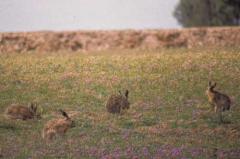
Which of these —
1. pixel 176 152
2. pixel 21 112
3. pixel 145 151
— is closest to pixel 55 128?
pixel 21 112

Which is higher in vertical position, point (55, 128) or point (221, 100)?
point (221, 100)

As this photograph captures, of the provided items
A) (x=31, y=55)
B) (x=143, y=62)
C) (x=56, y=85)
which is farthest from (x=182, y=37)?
(x=56, y=85)

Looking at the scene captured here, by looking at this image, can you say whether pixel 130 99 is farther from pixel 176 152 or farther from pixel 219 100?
pixel 176 152

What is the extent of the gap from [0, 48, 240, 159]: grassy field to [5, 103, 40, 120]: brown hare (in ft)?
0.57

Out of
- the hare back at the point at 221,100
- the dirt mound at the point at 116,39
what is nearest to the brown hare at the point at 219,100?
the hare back at the point at 221,100

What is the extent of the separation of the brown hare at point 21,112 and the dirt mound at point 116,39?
10798mm

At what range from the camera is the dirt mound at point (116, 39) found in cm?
2997

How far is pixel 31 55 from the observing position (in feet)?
95.8

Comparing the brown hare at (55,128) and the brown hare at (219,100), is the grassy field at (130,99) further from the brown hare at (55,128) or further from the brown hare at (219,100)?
the brown hare at (219,100)

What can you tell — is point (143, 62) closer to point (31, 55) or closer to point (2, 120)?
point (31, 55)

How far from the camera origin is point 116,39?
2997cm

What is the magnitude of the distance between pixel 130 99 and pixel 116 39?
28.3 feet

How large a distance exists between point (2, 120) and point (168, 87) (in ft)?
19.2

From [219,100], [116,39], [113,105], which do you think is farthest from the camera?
[116,39]
